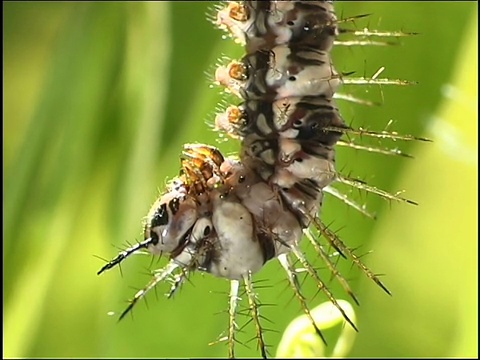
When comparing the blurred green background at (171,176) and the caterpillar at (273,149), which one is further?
the blurred green background at (171,176)

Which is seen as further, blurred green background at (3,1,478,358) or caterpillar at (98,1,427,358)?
blurred green background at (3,1,478,358)

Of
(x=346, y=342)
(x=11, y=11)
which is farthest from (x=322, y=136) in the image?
(x=11, y=11)

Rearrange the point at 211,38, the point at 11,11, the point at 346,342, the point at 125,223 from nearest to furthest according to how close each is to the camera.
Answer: the point at 346,342, the point at 125,223, the point at 211,38, the point at 11,11

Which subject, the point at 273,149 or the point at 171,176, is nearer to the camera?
the point at 273,149

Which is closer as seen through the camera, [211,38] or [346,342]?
[346,342]

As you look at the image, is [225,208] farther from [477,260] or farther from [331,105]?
[477,260]
